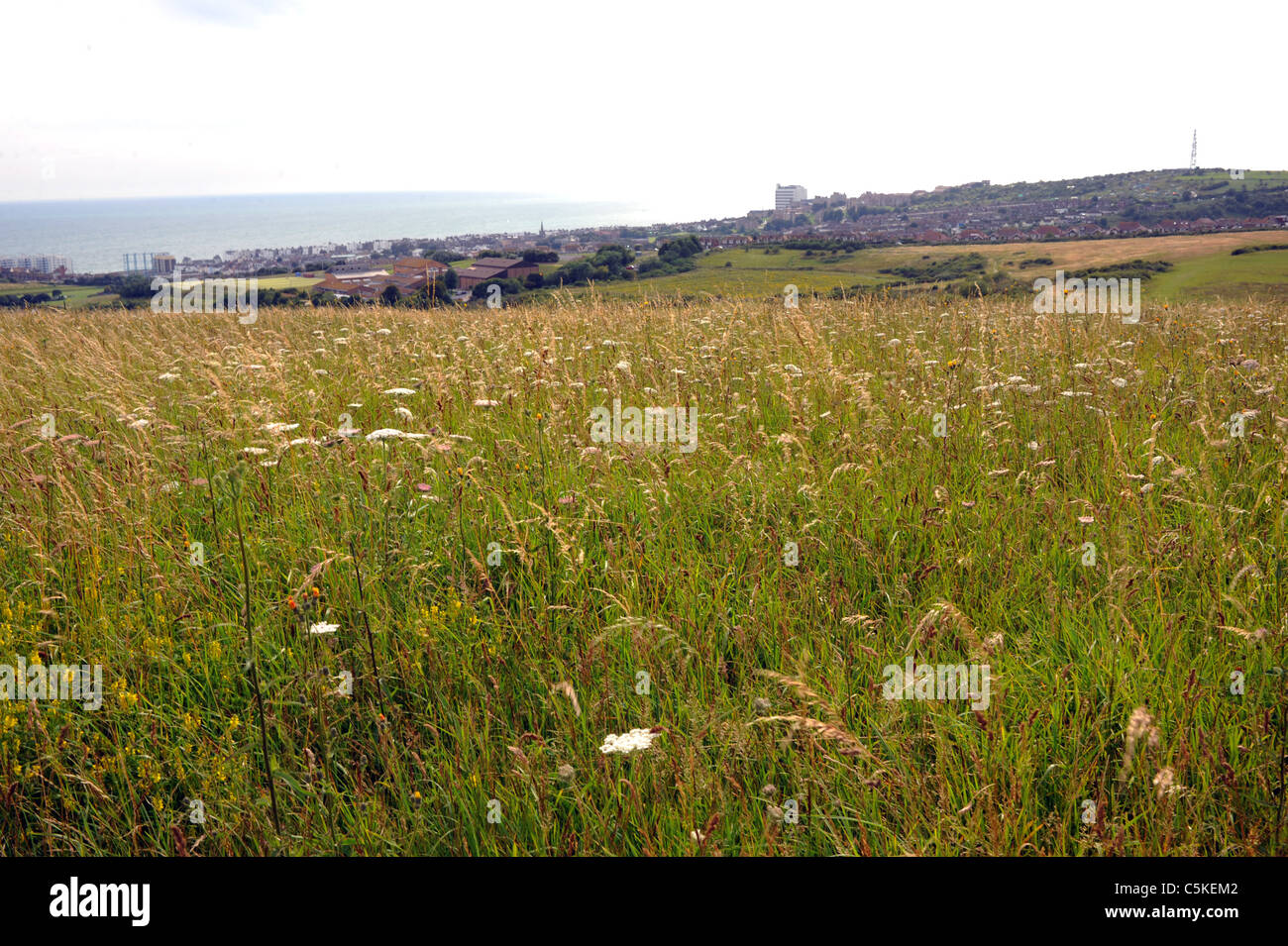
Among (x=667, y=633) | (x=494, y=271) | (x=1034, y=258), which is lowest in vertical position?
(x=667, y=633)

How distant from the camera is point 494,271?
22.4m

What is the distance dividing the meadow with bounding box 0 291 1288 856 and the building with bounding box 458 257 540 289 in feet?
51.2

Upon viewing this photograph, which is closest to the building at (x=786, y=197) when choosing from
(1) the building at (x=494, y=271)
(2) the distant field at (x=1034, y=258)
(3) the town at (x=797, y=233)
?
(3) the town at (x=797, y=233)

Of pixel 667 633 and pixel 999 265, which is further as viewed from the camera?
pixel 999 265

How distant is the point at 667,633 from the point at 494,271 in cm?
2113

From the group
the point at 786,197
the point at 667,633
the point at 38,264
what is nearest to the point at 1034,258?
the point at 667,633

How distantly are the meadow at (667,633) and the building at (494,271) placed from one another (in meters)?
15.6

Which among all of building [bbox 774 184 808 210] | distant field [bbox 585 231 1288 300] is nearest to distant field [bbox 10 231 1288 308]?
distant field [bbox 585 231 1288 300]

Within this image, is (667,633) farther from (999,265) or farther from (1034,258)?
(1034,258)

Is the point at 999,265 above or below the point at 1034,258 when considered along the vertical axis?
below

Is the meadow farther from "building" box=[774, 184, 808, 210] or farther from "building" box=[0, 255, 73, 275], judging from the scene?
"building" box=[774, 184, 808, 210]

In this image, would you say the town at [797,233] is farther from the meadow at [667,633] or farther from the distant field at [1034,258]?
the meadow at [667,633]

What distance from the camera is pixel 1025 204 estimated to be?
3676 inches

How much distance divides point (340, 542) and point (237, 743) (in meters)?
1.25
